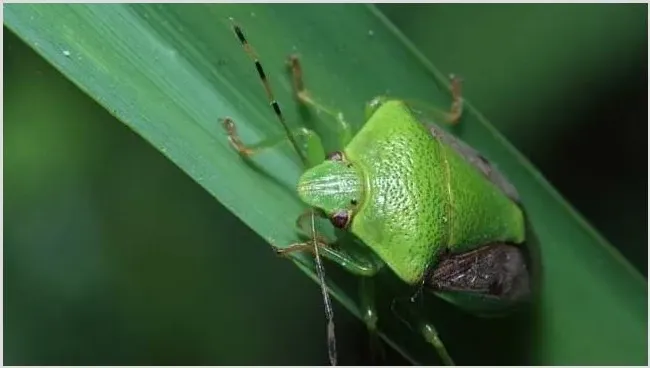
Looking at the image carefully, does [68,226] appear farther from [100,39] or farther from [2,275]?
[100,39]

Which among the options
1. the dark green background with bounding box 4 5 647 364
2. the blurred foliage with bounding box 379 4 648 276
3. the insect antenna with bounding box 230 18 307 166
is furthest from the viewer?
the blurred foliage with bounding box 379 4 648 276

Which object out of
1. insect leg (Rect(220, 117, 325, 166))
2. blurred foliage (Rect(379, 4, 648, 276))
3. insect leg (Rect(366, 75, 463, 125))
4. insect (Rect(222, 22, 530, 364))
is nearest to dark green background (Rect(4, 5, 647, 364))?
blurred foliage (Rect(379, 4, 648, 276))

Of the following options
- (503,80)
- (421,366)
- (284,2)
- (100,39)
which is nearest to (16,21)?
(100,39)

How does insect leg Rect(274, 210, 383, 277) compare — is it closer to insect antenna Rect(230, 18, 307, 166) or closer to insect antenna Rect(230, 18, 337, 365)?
insect antenna Rect(230, 18, 337, 365)

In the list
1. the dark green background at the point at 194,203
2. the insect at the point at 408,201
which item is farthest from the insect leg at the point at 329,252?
the dark green background at the point at 194,203

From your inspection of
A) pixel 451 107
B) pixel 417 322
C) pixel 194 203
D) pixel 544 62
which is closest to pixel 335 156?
pixel 451 107

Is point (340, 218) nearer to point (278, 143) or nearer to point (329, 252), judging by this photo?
point (329, 252)
